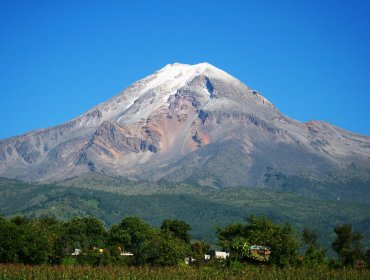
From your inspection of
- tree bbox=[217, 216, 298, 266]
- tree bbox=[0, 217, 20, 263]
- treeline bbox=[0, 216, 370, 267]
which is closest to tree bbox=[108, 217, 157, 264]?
treeline bbox=[0, 216, 370, 267]

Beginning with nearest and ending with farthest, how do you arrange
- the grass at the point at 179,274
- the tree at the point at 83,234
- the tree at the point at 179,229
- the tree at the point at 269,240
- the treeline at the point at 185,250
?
the grass at the point at 179,274, the tree at the point at 269,240, the treeline at the point at 185,250, the tree at the point at 83,234, the tree at the point at 179,229

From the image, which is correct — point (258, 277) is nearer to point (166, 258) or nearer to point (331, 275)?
point (331, 275)

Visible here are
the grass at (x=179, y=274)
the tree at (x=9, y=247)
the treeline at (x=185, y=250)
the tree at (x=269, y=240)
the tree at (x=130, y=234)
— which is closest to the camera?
the grass at (x=179, y=274)

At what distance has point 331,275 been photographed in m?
95.4

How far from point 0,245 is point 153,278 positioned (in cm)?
3764

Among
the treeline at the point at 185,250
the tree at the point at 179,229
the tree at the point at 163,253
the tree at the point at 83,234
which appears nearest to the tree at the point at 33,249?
the treeline at the point at 185,250

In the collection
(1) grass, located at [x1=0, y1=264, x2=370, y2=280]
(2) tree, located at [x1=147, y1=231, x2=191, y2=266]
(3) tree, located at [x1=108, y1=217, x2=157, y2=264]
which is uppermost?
(3) tree, located at [x1=108, y1=217, x2=157, y2=264]

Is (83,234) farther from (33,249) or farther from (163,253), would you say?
(33,249)

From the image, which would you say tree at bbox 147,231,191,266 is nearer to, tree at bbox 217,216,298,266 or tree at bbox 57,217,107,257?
tree at bbox 217,216,298,266

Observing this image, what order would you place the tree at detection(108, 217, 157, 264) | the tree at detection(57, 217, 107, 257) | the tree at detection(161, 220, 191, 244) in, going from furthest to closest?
the tree at detection(161, 220, 191, 244)
the tree at detection(108, 217, 157, 264)
the tree at detection(57, 217, 107, 257)

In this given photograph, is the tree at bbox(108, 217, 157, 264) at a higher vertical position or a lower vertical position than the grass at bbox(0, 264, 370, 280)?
higher

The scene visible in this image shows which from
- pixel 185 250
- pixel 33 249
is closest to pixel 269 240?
pixel 185 250

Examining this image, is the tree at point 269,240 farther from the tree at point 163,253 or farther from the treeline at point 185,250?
the tree at point 163,253

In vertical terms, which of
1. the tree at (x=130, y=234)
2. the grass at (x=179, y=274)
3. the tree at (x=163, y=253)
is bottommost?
the grass at (x=179, y=274)
